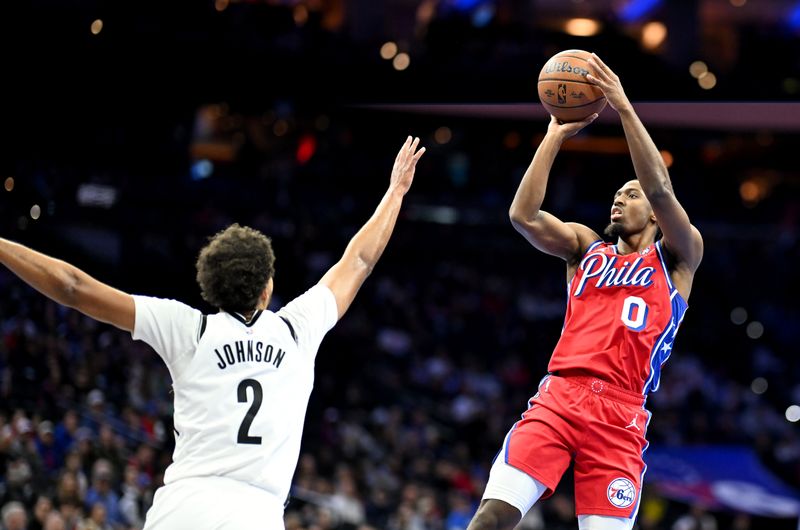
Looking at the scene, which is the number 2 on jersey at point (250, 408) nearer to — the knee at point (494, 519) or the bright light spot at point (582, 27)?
the knee at point (494, 519)

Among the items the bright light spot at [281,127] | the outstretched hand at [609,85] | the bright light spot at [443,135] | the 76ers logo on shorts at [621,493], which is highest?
the bright light spot at [443,135]

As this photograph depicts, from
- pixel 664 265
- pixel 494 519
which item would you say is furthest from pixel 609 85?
pixel 494 519

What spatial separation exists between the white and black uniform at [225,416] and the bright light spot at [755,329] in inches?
836

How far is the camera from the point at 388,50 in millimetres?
18875

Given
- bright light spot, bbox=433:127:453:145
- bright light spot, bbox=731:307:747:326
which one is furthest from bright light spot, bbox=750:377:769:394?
bright light spot, bbox=433:127:453:145

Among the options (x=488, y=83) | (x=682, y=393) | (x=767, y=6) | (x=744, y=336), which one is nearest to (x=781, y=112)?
(x=488, y=83)

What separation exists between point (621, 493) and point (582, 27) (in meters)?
21.8

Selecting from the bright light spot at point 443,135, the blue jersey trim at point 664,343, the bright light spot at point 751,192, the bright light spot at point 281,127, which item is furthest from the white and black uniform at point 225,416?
the bright light spot at point 751,192

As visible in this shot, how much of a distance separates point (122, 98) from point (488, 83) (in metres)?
6.45

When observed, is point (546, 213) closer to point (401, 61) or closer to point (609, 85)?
point (609, 85)

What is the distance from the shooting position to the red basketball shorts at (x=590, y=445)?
221 inches

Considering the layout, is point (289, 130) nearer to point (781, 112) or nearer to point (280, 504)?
point (781, 112)

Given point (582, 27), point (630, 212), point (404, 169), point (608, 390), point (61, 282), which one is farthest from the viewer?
point (582, 27)

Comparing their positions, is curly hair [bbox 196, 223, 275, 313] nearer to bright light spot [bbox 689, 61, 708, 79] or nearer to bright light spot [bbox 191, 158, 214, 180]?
bright light spot [bbox 191, 158, 214, 180]
